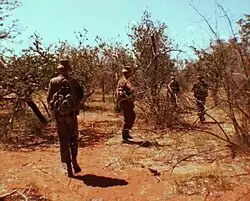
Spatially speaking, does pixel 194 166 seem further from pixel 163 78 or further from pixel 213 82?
pixel 163 78

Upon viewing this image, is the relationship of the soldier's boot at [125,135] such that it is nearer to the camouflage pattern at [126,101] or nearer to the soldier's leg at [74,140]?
the camouflage pattern at [126,101]

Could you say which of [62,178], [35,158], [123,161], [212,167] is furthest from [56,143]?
[212,167]

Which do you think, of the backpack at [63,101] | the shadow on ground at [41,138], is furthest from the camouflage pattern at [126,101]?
the backpack at [63,101]

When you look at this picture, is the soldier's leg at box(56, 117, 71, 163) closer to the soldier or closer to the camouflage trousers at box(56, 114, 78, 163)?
the camouflage trousers at box(56, 114, 78, 163)

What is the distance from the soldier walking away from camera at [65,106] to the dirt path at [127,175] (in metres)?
0.49

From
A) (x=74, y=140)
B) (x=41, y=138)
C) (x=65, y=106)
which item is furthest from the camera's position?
(x=41, y=138)

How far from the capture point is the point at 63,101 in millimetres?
7574

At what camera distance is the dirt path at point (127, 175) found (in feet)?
21.4

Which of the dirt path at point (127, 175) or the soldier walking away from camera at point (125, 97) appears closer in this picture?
the dirt path at point (127, 175)

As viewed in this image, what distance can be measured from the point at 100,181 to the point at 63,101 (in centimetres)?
144

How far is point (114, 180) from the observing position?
24.3 feet

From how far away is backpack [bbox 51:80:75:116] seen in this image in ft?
24.8

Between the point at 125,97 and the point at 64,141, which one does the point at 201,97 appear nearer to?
the point at 125,97

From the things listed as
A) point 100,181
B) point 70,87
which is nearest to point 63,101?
point 70,87
